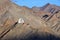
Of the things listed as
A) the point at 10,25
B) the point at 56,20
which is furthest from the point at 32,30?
the point at 56,20

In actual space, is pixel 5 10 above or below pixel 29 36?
above

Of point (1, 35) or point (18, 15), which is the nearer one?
point (1, 35)

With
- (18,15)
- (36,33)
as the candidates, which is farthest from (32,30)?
(18,15)

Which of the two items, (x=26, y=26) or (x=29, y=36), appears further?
(x=26, y=26)

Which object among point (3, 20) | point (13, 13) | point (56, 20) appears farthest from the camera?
point (56, 20)

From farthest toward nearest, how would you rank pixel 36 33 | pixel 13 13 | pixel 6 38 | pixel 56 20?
pixel 56 20 → pixel 13 13 → pixel 36 33 → pixel 6 38

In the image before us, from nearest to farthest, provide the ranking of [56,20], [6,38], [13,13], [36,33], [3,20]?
1. [6,38]
2. [36,33]
3. [3,20]
4. [13,13]
5. [56,20]

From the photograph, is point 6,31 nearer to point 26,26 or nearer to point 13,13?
point 26,26

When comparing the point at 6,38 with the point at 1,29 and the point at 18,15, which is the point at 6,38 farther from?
the point at 18,15

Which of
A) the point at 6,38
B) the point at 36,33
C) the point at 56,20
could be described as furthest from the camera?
the point at 56,20
